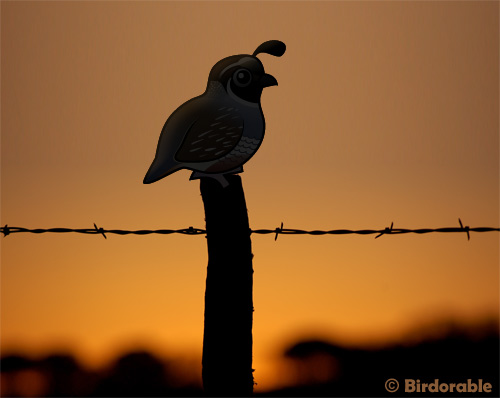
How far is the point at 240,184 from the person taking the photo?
3768 mm

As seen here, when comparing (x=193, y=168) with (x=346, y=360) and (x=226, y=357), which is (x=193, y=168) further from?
(x=346, y=360)

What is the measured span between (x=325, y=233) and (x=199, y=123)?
102 cm

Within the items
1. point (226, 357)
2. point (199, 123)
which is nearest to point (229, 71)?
point (199, 123)

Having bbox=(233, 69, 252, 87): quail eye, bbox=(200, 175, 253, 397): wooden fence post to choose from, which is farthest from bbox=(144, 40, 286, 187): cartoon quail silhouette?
bbox=(200, 175, 253, 397): wooden fence post

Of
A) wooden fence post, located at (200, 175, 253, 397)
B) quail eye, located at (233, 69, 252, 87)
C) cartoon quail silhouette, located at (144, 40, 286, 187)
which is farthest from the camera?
quail eye, located at (233, 69, 252, 87)

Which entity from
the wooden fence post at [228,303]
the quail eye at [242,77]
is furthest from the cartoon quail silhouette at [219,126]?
the wooden fence post at [228,303]

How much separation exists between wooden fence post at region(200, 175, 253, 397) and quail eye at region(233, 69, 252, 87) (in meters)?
0.90

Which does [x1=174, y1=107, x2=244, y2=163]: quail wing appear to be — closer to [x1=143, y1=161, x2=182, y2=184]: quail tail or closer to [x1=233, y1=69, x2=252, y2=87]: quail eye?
[x1=143, y1=161, x2=182, y2=184]: quail tail

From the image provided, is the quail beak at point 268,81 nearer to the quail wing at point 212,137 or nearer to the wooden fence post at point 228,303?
the quail wing at point 212,137

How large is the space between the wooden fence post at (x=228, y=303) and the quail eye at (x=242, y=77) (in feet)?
2.95

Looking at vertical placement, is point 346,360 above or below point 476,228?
above

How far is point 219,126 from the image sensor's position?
409 centimetres

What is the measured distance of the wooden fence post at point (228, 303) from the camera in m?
3.60

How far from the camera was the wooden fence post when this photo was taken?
3.60m
